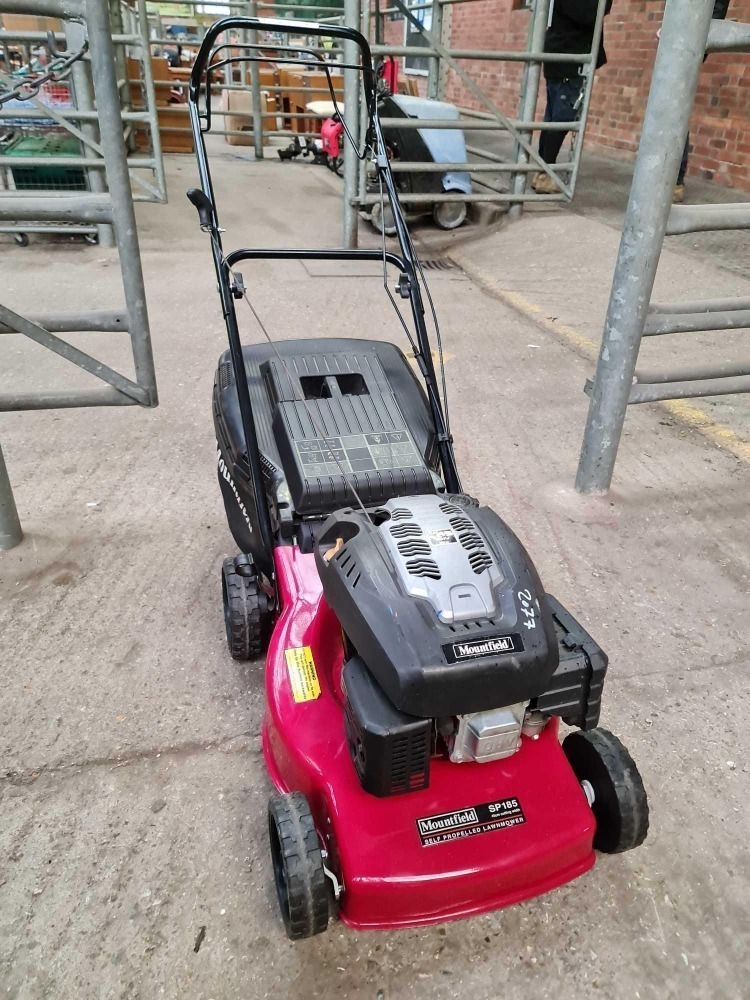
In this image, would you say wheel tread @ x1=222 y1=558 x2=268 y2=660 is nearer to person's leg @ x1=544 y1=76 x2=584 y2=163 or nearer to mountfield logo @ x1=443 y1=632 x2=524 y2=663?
mountfield logo @ x1=443 y1=632 x2=524 y2=663

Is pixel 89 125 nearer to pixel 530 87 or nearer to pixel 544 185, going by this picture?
pixel 530 87

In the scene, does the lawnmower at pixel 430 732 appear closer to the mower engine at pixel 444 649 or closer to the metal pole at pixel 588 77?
the mower engine at pixel 444 649

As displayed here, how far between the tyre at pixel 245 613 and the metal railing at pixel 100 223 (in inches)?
29.7

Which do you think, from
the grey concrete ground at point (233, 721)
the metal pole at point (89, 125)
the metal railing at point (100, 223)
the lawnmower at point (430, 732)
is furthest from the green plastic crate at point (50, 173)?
the lawnmower at point (430, 732)

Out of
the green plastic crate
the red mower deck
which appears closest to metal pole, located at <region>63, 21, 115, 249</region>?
the green plastic crate

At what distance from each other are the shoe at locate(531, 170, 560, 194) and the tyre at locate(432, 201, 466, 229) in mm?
919

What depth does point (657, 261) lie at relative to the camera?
227 centimetres

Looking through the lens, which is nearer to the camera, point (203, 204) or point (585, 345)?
point (203, 204)

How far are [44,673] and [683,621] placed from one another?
1692 millimetres

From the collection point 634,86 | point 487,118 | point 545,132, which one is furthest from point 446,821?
point 634,86

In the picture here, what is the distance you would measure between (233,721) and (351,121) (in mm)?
4397

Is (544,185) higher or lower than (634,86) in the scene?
lower

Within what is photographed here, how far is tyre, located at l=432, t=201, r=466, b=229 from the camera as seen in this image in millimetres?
5988

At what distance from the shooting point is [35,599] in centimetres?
215
